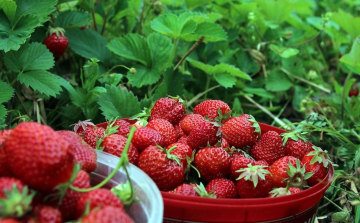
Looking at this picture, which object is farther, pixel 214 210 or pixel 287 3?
pixel 287 3

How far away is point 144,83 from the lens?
4.77 ft

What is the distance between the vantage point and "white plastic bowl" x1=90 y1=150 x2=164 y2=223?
73 centimetres

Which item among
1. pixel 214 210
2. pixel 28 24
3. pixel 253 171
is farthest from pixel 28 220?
pixel 28 24

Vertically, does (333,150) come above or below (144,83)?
below

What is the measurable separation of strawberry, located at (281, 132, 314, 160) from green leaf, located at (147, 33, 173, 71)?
1.90ft

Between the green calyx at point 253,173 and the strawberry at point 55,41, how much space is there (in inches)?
30.2

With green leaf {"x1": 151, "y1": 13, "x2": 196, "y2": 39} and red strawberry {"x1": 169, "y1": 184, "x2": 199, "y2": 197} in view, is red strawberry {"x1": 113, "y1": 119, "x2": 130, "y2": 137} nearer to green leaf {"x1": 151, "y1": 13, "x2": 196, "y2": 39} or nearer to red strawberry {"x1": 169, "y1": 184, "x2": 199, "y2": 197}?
red strawberry {"x1": 169, "y1": 184, "x2": 199, "y2": 197}

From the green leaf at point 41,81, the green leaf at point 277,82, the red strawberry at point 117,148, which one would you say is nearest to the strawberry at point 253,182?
the red strawberry at point 117,148

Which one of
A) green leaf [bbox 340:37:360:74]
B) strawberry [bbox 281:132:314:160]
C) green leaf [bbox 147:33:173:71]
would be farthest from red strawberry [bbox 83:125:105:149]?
green leaf [bbox 340:37:360:74]

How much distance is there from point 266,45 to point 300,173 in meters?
1.18

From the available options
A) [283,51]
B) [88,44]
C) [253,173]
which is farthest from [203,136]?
[283,51]

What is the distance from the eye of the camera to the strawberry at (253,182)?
87 cm

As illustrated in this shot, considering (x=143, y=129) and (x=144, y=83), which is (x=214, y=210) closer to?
(x=143, y=129)

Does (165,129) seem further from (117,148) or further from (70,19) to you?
(70,19)
